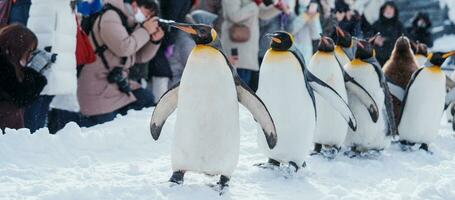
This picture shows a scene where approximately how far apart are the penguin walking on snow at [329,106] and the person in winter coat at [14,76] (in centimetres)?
194

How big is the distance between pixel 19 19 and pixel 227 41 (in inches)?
107

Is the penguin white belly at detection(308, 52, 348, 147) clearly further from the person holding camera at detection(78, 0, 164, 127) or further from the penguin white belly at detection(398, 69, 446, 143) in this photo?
the person holding camera at detection(78, 0, 164, 127)

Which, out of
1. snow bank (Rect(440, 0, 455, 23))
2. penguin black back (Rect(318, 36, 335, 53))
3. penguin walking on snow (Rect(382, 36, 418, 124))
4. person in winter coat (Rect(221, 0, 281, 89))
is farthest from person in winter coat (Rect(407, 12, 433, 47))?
penguin black back (Rect(318, 36, 335, 53))

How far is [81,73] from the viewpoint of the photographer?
5.36m

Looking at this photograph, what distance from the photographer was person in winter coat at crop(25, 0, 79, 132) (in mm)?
4766

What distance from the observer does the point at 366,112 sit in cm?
462

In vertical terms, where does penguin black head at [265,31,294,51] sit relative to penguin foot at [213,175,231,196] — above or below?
above

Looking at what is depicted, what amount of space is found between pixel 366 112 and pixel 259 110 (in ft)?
5.36

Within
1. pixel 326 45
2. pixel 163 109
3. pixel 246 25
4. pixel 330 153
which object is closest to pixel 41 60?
pixel 163 109

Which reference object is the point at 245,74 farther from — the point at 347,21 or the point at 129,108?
the point at 347,21

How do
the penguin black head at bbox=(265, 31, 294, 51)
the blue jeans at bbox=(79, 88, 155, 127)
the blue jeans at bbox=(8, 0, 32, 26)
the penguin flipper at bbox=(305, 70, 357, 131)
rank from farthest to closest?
the blue jeans at bbox=(79, 88, 155, 127) < the blue jeans at bbox=(8, 0, 32, 26) < the penguin flipper at bbox=(305, 70, 357, 131) < the penguin black head at bbox=(265, 31, 294, 51)

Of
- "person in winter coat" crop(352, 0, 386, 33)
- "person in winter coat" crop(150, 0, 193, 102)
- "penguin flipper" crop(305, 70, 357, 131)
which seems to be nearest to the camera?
"penguin flipper" crop(305, 70, 357, 131)

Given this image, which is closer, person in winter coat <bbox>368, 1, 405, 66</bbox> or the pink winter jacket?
the pink winter jacket

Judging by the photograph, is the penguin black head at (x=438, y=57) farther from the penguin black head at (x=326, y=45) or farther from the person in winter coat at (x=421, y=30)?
the person in winter coat at (x=421, y=30)
